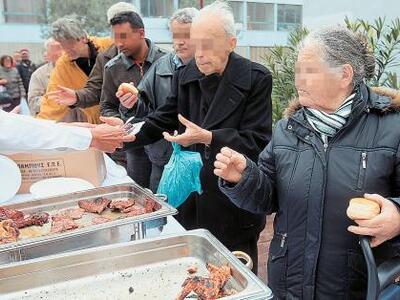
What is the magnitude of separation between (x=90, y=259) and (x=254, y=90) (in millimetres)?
1053

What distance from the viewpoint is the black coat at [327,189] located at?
1.24m

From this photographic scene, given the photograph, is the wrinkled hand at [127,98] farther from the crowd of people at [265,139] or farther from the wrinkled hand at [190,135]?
the wrinkled hand at [190,135]

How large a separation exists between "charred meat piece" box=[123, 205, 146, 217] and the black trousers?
122 centimetres

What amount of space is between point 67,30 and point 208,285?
8.90 feet

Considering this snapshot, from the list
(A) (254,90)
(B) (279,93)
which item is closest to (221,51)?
(A) (254,90)

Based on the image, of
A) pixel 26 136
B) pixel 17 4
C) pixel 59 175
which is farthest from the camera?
pixel 17 4

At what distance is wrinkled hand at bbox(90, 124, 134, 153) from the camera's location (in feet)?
6.41

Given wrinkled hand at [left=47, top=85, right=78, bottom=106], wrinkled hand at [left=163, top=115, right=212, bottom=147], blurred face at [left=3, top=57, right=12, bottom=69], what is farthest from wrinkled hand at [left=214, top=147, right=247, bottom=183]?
blurred face at [left=3, top=57, right=12, bottom=69]

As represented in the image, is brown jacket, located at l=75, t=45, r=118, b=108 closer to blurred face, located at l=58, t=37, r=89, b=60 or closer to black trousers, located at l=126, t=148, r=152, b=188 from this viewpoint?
blurred face, located at l=58, t=37, r=89, b=60

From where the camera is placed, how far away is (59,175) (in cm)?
207

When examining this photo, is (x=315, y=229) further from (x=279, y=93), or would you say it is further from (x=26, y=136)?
(x=279, y=93)

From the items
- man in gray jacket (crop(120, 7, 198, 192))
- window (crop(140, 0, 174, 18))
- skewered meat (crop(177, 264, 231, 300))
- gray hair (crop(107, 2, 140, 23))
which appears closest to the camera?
skewered meat (crop(177, 264, 231, 300))

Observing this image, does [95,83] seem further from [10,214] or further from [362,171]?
[362,171]

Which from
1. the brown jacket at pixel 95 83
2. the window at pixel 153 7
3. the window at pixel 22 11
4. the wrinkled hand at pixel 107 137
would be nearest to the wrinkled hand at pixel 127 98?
the wrinkled hand at pixel 107 137
